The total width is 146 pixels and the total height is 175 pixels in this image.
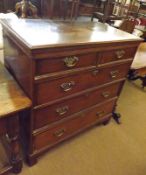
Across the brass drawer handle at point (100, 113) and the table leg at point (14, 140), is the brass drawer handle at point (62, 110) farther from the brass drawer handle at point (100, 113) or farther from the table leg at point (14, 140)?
the brass drawer handle at point (100, 113)

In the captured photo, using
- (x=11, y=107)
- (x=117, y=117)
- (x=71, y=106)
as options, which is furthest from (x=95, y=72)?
(x=117, y=117)

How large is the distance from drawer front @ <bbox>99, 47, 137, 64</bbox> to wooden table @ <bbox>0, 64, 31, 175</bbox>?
57 centimetres

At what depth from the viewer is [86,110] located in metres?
1.45

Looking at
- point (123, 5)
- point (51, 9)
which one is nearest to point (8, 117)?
point (51, 9)

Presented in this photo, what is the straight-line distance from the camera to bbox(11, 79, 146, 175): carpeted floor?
4.66 ft

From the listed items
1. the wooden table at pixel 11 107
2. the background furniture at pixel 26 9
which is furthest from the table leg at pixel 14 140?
the background furniture at pixel 26 9

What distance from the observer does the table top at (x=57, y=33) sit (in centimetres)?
94

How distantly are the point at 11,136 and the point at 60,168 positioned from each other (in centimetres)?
53

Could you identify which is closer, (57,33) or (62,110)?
(57,33)

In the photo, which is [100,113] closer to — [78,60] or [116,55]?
[116,55]

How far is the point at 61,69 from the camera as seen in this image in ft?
3.41

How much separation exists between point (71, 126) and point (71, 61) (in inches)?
23.5

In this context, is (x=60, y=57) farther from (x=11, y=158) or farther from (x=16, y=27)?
(x=11, y=158)

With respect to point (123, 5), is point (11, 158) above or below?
below
